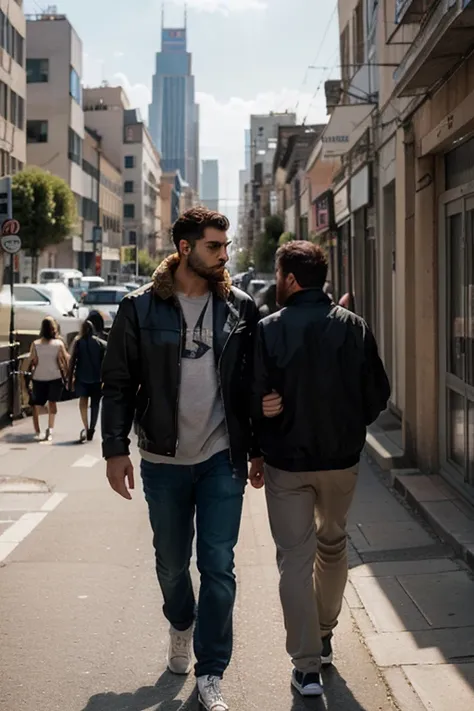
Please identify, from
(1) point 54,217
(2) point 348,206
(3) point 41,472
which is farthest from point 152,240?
(3) point 41,472

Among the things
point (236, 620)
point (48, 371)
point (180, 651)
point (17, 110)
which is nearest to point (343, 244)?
point (48, 371)

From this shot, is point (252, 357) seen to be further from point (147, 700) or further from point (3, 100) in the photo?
point (3, 100)

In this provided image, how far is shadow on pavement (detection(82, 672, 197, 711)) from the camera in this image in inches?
172

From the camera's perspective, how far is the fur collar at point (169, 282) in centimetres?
441

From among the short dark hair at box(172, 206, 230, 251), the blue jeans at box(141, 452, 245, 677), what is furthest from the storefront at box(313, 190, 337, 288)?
the blue jeans at box(141, 452, 245, 677)

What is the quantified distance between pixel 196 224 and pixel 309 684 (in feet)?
6.65

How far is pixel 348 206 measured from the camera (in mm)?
19953

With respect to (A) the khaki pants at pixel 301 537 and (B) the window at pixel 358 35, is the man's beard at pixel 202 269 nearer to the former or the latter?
(A) the khaki pants at pixel 301 537

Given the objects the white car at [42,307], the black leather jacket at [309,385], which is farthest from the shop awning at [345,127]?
the black leather jacket at [309,385]

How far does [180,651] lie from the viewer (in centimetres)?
475

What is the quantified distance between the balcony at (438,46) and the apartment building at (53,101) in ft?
208

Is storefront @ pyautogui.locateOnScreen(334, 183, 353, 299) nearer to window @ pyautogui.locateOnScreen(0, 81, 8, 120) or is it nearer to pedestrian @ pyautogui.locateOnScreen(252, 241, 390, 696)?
pedestrian @ pyautogui.locateOnScreen(252, 241, 390, 696)

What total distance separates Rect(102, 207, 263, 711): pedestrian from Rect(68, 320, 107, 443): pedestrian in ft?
29.9

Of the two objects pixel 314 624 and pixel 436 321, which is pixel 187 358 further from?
pixel 436 321
